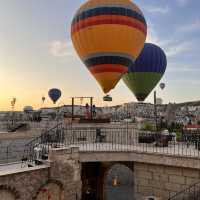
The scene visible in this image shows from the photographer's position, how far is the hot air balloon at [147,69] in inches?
1238

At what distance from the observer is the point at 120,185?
1156 inches

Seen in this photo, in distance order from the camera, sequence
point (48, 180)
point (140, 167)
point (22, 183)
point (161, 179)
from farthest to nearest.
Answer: point (140, 167) < point (161, 179) < point (48, 180) < point (22, 183)

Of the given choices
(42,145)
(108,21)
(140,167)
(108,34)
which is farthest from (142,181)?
(108,21)

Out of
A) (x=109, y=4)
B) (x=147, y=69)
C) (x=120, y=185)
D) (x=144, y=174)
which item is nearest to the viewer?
(x=144, y=174)

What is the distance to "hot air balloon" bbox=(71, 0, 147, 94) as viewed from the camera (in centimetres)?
2258

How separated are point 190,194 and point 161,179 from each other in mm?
1619

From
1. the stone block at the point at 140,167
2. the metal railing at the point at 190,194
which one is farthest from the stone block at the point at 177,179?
the stone block at the point at 140,167

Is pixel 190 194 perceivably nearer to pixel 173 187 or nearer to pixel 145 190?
pixel 173 187

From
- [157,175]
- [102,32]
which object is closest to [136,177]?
[157,175]

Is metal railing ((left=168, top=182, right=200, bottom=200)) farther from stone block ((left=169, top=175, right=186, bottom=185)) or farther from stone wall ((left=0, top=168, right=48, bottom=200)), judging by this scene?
stone wall ((left=0, top=168, right=48, bottom=200))

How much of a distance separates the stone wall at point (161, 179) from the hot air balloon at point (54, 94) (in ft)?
137

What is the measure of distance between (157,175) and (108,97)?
43.0ft

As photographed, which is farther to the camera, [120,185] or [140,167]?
[120,185]

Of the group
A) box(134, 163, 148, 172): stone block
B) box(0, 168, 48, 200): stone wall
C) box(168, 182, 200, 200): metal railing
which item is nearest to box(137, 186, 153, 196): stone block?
box(134, 163, 148, 172): stone block
